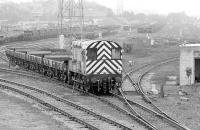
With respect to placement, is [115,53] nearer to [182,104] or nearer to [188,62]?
[182,104]

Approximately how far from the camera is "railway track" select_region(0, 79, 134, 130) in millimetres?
14833

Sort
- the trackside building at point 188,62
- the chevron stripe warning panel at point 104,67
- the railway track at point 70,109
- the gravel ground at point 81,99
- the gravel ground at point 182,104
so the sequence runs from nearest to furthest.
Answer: the railway track at point 70,109 < the gravel ground at point 81,99 < the gravel ground at point 182,104 < the chevron stripe warning panel at point 104,67 < the trackside building at point 188,62

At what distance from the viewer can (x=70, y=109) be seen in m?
18.0

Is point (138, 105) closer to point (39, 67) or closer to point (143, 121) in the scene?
point (143, 121)

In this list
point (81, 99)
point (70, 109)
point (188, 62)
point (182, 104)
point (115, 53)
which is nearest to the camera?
point (70, 109)

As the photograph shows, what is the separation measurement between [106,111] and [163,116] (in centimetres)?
264

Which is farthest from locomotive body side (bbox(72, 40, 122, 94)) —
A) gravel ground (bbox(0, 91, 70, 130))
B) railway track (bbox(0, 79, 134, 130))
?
gravel ground (bbox(0, 91, 70, 130))

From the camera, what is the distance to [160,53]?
55.2 metres

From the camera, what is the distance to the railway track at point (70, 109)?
48.7 feet

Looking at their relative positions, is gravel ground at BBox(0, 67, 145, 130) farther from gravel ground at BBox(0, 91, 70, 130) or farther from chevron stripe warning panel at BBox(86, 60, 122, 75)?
gravel ground at BBox(0, 91, 70, 130)

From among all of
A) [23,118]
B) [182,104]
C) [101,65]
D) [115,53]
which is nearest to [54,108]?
[23,118]

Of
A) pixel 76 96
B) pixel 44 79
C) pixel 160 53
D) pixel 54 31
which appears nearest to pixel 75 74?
pixel 76 96

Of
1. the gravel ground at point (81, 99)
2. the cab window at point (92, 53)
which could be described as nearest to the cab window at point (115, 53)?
the cab window at point (92, 53)

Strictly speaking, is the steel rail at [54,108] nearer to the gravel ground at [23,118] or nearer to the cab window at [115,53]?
the gravel ground at [23,118]
